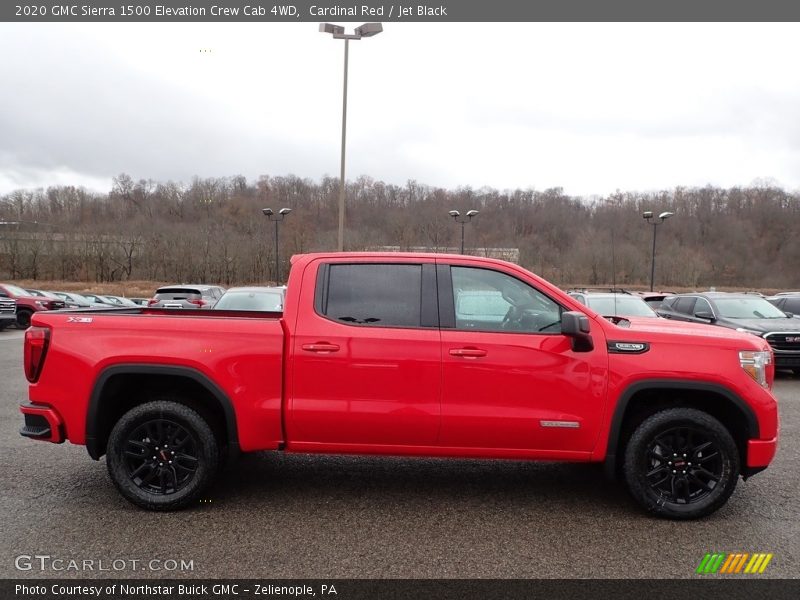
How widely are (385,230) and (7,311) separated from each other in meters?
52.9

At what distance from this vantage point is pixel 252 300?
11.2 meters

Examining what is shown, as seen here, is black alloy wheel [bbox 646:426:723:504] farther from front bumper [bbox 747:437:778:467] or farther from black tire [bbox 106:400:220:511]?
black tire [bbox 106:400:220:511]

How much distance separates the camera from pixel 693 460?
13.4 feet

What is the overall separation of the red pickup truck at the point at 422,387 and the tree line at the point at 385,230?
1919 inches

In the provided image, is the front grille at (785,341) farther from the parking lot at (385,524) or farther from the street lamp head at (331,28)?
the street lamp head at (331,28)

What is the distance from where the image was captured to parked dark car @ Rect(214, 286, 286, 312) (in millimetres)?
10969

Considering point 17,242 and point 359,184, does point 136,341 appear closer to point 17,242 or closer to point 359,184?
point 17,242

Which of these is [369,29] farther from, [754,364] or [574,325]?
[754,364]

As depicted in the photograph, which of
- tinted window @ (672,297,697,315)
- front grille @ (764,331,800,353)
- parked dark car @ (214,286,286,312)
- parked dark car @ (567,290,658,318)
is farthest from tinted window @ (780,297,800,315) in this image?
parked dark car @ (214,286,286,312)

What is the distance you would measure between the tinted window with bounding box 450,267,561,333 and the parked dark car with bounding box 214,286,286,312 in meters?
7.04

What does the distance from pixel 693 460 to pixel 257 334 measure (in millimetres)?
3338

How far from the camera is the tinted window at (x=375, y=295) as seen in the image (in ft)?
13.7

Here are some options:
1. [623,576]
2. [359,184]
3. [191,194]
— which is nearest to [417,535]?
[623,576]

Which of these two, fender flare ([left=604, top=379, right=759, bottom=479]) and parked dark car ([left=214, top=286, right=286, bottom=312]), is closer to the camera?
fender flare ([left=604, top=379, right=759, bottom=479])
